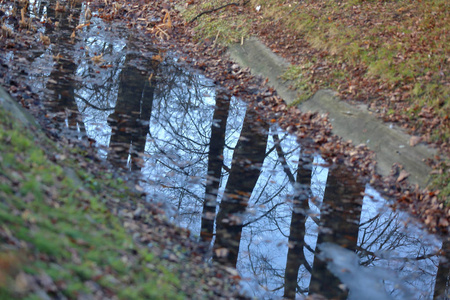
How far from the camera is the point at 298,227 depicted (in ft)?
20.5

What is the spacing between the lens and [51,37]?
13453 mm

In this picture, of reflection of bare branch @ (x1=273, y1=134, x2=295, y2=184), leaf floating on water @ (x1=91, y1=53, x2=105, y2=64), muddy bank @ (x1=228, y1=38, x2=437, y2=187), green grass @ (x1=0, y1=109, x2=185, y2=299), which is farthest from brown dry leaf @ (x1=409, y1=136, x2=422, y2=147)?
leaf floating on water @ (x1=91, y1=53, x2=105, y2=64)

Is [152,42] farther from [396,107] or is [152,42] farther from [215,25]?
[396,107]

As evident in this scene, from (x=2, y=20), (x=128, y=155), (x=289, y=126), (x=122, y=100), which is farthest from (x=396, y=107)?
(x=2, y=20)

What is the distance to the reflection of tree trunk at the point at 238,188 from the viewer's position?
5.63m

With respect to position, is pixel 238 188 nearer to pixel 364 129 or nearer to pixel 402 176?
pixel 402 176

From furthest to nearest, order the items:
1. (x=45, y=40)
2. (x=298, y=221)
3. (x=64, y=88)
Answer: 1. (x=45, y=40)
2. (x=64, y=88)
3. (x=298, y=221)

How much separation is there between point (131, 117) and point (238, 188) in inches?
124


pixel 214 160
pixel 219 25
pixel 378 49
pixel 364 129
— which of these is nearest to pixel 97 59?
pixel 219 25

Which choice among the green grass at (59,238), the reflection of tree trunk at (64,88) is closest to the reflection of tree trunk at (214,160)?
the green grass at (59,238)

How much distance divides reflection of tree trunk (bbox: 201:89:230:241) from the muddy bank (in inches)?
55.1

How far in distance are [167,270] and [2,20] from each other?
38.1 feet

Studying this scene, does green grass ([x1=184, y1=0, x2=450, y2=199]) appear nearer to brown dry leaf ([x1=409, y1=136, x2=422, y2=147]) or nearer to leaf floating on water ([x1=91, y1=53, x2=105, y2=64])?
brown dry leaf ([x1=409, y1=136, x2=422, y2=147])

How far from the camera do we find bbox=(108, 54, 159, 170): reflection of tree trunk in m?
7.37
